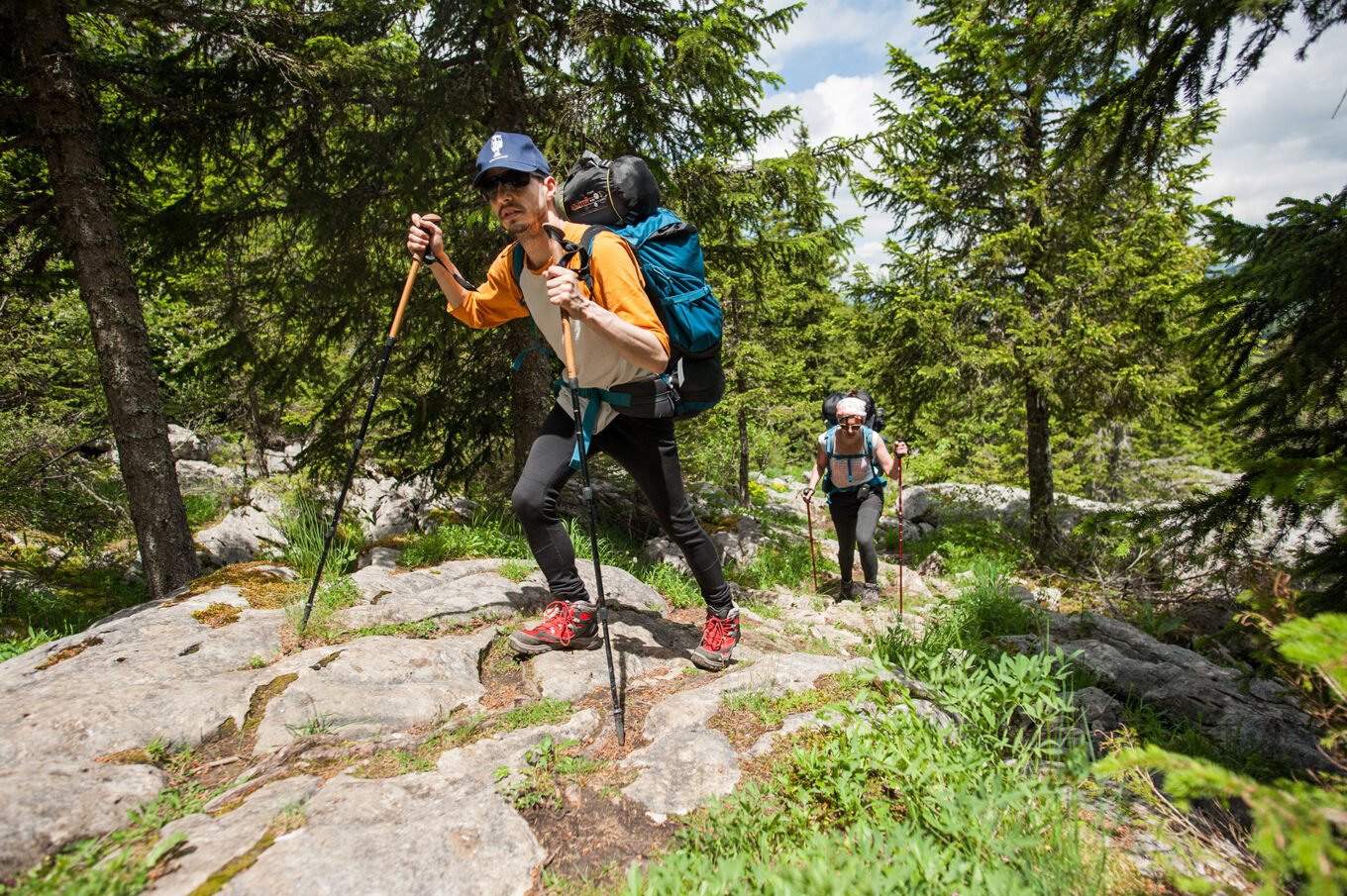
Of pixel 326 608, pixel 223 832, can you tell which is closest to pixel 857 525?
pixel 326 608

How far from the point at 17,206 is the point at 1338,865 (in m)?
9.13

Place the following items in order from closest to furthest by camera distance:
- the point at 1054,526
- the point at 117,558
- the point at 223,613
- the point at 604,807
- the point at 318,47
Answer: the point at 604,807 → the point at 223,613 → the point at 318,47 → the point at 117,558 → the point at 1054,526

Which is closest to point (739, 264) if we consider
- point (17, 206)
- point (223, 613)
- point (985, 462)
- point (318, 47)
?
point (318, 47)

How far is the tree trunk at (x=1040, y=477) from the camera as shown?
1099cm

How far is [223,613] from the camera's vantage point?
13.8 feet

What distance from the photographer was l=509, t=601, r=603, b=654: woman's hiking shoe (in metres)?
3.87

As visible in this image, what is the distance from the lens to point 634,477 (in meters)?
3.84

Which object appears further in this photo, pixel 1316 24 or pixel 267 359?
pixel 267 359

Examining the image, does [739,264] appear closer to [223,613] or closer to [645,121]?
[645,121]

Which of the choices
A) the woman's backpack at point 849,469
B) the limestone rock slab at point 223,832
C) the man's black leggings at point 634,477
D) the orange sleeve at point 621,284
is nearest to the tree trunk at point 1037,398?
the woman's backpack at point 849,469

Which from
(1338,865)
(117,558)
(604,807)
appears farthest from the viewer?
(117,558)

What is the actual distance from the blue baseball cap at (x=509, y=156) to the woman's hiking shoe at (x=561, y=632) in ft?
8.05

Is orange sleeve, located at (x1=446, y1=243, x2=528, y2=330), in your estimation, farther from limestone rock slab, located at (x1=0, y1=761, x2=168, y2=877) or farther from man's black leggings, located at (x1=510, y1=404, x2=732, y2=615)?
limestone rock slab, located at (x1=0, y1=761, x2=168, y2=877)

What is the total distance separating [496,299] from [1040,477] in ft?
34.3
